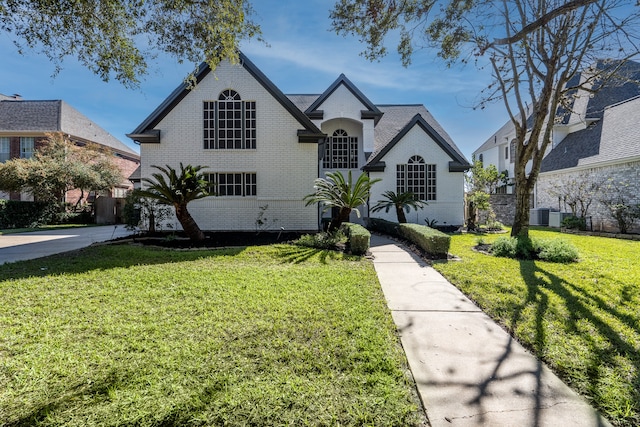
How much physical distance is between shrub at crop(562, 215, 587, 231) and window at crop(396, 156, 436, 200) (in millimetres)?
7119

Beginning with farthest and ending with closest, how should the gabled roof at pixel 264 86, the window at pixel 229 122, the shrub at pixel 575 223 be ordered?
the shrub at pixel 575 223 → the window at pixel 229 122 → the gabled roof at pixel 264 86

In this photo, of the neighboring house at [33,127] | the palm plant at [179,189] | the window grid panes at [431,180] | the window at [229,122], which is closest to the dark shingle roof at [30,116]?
the neighboring house at [33,127]

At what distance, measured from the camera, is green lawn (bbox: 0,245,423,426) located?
2.26 metres

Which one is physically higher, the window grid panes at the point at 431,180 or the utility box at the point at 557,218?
the window grid panes at the point at 431,180

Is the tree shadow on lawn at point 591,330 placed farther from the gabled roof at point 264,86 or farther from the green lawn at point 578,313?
the gabled roof at point 264,86

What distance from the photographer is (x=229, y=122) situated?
12.3 meters

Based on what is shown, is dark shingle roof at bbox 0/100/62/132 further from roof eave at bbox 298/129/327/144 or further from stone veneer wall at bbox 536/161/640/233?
stone veneer wall at bbox 536/161/640/233

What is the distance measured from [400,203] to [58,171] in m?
21.1

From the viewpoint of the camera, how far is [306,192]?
12367mm

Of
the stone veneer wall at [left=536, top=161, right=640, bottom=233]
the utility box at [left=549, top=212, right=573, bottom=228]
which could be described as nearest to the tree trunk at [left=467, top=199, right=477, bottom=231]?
the utility box at [left=549, top=212, right=573, bottom=228]

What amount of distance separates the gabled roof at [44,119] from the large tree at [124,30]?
2109 cm

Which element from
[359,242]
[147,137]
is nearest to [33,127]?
[147,137]

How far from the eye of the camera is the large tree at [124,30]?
5.94 m

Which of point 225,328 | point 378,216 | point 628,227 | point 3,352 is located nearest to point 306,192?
point 378,216
